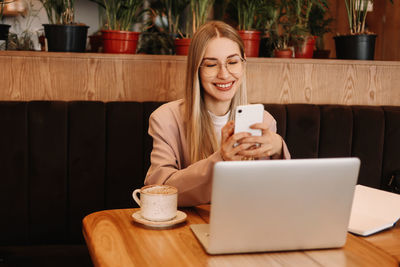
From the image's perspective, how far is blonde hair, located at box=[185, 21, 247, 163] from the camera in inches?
65.1

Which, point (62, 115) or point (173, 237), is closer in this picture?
point (173, 237)

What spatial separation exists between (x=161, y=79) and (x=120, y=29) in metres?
0.32

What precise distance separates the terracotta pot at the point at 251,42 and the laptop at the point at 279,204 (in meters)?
1.41

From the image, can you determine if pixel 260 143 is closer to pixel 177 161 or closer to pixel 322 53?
pixel 177 161

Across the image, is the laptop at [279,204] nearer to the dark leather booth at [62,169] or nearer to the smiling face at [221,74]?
the smiling face at [221,74]

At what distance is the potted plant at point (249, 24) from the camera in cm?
232

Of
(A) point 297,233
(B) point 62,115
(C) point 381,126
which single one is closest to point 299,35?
(C) point 381,126

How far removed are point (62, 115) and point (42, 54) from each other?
332 millimetres

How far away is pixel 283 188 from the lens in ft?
3.16

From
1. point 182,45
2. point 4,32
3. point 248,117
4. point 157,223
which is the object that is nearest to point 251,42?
point 182,45

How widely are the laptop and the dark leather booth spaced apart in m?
1.07

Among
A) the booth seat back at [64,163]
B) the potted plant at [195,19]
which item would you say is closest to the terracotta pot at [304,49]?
the potted plant at [195,19]

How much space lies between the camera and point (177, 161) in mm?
1668

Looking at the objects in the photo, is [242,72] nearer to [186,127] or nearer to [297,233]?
[186,127]
